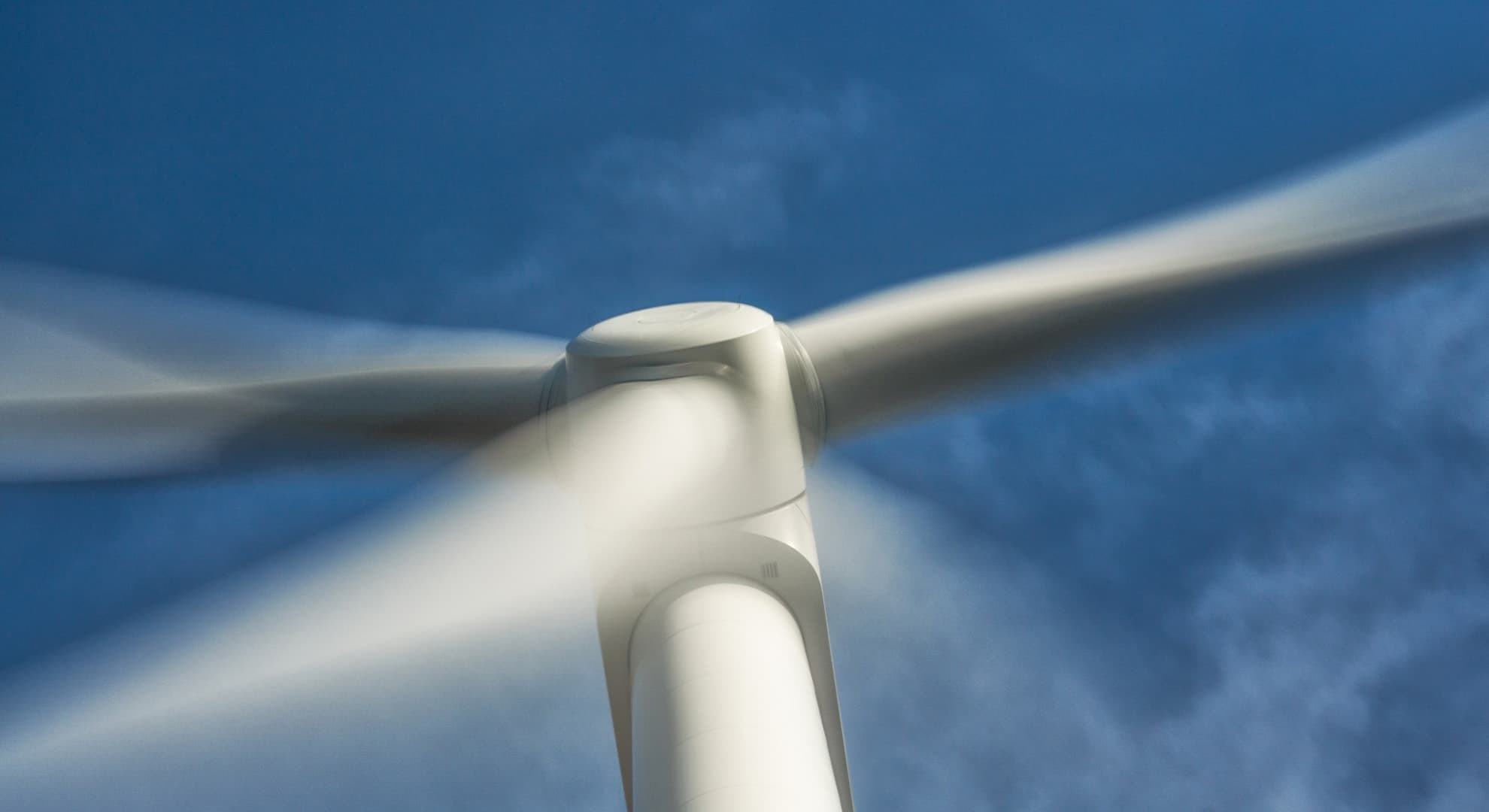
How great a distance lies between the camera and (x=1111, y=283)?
9195 mm

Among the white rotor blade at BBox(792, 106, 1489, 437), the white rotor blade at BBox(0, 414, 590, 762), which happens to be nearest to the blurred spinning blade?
the white rotor blade at BBox(0, 414, 590, 762)

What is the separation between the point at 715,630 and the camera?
811 cm

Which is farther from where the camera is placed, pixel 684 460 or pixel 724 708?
pixel 684 460

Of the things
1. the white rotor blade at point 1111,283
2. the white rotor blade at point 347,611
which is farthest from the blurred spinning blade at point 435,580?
the white rotor blade at point 1111,283

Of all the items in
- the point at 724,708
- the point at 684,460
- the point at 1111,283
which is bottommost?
the point at 724,708

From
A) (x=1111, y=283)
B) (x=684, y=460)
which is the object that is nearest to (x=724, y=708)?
(x=684, y=460)

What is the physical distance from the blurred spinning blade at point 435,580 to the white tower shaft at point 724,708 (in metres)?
0.67

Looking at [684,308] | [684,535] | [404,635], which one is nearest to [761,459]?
[684,535]

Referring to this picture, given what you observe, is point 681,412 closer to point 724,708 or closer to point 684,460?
point 684,460

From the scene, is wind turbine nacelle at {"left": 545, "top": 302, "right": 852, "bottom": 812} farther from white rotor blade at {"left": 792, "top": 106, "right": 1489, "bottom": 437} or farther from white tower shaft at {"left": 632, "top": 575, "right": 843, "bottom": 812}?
white rotor blade at {"left": 792, "top": 106, "right": 1489, "bottom": 437}

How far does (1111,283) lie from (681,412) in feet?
11.3

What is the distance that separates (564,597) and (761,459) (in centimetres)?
166

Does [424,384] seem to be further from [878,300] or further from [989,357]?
[989,357]

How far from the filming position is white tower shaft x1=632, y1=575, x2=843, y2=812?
22.3ft
